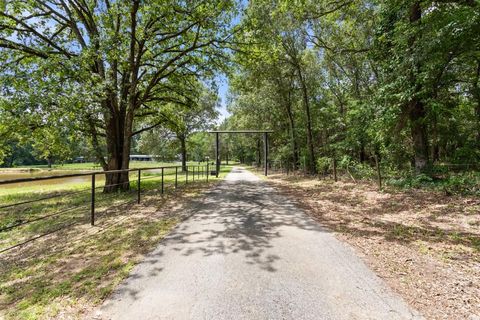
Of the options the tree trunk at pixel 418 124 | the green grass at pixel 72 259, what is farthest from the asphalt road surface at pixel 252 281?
the tree trunk at pixel 418 124

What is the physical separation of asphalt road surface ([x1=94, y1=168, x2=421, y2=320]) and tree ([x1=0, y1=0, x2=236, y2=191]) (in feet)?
22.0

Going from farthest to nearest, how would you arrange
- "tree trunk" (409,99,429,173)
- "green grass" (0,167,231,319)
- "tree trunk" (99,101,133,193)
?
"tree trunk" (99,101,133,193)
"tree trunk" (409,99,429,173)
"green grass" (0,167,231,319)

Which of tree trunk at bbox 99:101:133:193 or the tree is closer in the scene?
the tree

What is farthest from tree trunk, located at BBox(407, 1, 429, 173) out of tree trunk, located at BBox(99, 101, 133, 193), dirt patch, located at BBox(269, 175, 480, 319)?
tree trunk, located at BBox(99, 101, 133, 193)

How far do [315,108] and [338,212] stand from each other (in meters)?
A: 14.4

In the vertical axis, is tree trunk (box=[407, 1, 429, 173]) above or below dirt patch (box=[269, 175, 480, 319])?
above

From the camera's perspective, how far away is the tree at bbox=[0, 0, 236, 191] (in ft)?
26.2

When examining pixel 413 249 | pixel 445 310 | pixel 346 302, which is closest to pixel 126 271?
pixel 346 302

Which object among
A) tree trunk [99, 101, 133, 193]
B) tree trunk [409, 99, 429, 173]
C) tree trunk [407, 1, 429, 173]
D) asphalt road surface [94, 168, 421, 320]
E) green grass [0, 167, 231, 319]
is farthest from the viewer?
tree trunk [99, 101, 133, 193]

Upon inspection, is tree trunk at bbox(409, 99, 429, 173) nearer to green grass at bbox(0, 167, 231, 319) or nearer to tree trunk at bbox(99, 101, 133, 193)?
green grass at bbox(0, 167, 231, 319)

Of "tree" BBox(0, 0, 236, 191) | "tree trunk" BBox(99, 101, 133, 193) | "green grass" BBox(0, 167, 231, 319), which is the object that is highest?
"tree" BBox(0, 0, 236, 191)

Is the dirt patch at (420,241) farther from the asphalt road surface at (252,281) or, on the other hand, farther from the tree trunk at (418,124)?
the tree trunk at (418,124)

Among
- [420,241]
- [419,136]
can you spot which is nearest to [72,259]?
[420,241]

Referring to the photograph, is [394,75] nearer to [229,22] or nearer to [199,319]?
[229,22]
